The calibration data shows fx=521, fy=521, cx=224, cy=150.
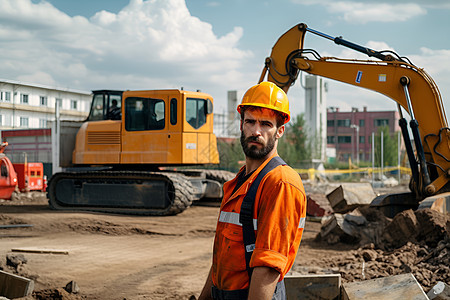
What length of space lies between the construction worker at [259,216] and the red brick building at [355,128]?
8540cm

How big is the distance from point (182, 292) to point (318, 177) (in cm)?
3400

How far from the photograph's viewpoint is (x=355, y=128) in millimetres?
87625

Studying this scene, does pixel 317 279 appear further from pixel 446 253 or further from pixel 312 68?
pixel 312 68

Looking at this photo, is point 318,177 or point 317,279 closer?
point 317,279

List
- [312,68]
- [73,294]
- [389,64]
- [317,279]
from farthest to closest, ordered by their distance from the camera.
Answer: [312,68], [389,64], [73,294], [317,279]

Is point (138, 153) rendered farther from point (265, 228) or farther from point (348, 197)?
point (265, 228)

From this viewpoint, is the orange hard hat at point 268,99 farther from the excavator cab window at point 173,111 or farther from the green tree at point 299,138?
the green tree at point 299,138

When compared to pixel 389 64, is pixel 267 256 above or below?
below

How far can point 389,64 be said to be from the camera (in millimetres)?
11078

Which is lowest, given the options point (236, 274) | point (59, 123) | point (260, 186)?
point (236, 274)

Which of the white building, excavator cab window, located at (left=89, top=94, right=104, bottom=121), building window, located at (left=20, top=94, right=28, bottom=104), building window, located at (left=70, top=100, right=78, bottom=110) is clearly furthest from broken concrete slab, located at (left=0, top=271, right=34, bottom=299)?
building window, located at (left=70, top=100, right=78, bottom=110)

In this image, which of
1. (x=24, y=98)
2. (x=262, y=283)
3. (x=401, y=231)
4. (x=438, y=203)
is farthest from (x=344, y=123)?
(x=262, y=283)

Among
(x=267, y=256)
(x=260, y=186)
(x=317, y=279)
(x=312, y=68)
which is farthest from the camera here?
(x=312, y=68)

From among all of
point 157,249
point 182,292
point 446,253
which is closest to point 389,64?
point 446,253
